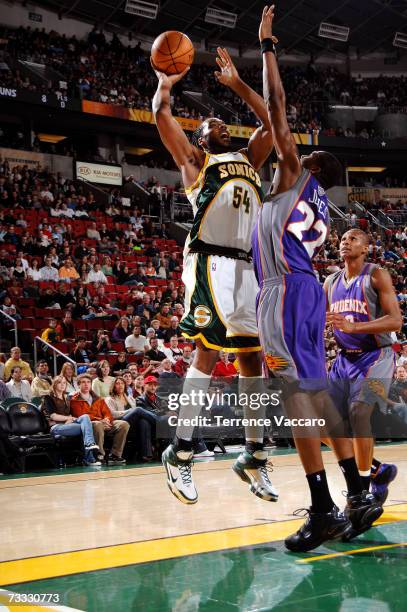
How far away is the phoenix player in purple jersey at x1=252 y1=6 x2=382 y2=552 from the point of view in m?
3.96

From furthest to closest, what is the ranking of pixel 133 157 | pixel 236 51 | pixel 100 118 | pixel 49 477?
pixel 236 51
pixel 133 157
pixel 100 118
pixel 49 477

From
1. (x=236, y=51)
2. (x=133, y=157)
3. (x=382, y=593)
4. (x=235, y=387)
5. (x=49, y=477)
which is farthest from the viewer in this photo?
(x=236, y=51)

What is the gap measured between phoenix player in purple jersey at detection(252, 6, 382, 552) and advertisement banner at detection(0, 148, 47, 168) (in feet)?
71.5

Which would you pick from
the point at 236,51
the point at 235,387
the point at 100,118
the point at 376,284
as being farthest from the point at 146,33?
the point at 376,284

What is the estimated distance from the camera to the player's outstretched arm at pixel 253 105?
484cm

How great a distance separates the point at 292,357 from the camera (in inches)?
159

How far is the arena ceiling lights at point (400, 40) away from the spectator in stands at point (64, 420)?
1243 inches

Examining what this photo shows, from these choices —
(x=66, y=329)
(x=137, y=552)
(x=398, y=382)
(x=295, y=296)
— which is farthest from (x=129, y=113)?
(x=137, y=552)

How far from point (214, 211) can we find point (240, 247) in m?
0.28

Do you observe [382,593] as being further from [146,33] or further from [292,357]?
[146,33]

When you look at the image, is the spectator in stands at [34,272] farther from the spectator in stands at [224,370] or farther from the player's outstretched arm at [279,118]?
the player's outstretched arm at [279,118]

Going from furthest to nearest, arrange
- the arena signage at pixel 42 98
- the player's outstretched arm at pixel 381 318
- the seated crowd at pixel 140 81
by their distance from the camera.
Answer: the seated crowd at pixel 140 81 < the arena signage at pixel 42 98 < the player's outstretched arm at pixel 381 318

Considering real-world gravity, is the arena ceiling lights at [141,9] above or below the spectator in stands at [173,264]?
above

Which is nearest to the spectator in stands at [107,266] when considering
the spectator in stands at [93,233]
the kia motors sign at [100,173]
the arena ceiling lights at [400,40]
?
the spectator in stands at [93,233]
